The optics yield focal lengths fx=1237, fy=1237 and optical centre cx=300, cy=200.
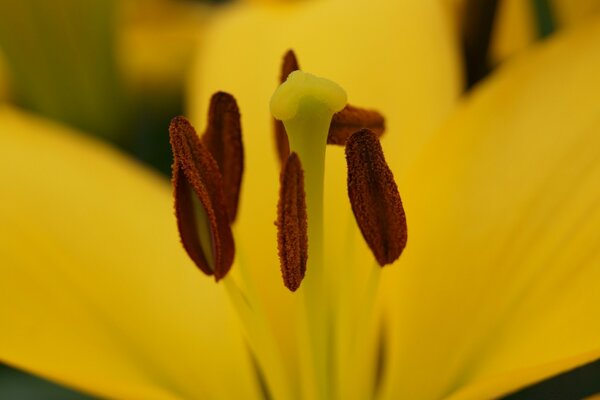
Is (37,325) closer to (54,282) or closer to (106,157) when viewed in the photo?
(54,282)

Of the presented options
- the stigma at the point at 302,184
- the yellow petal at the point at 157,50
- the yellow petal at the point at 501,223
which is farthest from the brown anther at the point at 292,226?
the yellow petal at the point at 157,50

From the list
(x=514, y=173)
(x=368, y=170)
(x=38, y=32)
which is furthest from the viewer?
(x=38, y=32)

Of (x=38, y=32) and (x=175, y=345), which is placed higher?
(x=38, y=32)

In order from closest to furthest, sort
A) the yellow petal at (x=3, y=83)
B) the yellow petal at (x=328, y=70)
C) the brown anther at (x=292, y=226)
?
the brown anther at (x=292, y=226) < the yellow petal at (x=328, y=70) < the yellow petal at (x=3, y=83)

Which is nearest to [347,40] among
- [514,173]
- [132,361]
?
[514,173]

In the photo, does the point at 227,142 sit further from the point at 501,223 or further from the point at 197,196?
the point at 501,223

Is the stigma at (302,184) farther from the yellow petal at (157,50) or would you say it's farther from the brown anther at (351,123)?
the yellow petal at (157,50)

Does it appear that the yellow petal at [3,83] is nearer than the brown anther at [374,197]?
No
